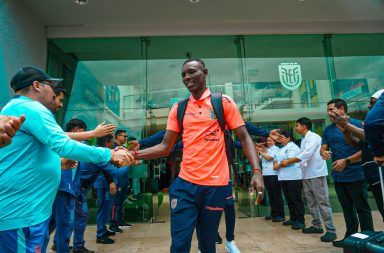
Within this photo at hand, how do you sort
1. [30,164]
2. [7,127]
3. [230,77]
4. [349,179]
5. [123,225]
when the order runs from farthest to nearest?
[230,77], [123,225], [349,179], [30,164], [7,127]

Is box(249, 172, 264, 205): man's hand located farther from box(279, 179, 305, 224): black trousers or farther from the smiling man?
box(279, 179, 305, 224): black trousers

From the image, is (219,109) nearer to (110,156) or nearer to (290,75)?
(110,156)

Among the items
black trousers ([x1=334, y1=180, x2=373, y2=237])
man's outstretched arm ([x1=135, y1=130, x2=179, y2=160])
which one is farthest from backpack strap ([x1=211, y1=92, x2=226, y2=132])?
black trousers ([x1=334, y1=180, x2=373, y2=237])

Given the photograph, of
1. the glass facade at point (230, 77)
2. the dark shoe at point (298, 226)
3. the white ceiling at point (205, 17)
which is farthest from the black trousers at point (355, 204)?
the white ceiling at point (205, 17)

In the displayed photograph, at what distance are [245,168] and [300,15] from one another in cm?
420

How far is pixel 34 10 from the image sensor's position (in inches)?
272

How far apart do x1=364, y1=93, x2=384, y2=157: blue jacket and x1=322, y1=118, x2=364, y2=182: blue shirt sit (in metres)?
1.73

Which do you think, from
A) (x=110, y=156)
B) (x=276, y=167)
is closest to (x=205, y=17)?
(x=276, y=167)

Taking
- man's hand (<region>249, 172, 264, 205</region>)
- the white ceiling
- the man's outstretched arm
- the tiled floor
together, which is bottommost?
the tiled floor

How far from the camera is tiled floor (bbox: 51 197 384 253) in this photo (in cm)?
439

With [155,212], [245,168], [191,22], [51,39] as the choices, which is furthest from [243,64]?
[51,39]

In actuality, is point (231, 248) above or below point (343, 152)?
below

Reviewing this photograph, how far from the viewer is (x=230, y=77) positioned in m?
7.98

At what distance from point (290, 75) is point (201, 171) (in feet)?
21.5
